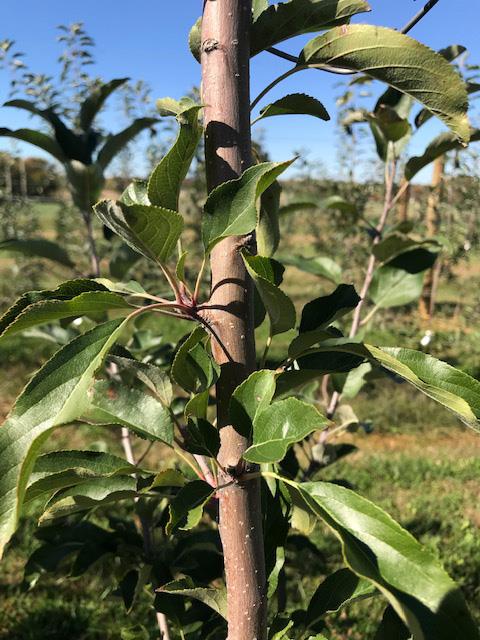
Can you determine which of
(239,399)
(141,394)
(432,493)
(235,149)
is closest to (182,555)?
(141,394)

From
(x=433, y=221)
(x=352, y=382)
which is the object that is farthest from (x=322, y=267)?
(x=433, y=221)

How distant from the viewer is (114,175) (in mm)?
9031

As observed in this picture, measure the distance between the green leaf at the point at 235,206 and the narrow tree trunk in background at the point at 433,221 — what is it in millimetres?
6432

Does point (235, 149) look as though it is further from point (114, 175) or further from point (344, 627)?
point (114, 175)

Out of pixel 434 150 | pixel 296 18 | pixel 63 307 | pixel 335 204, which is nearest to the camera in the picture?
pixel 63 307

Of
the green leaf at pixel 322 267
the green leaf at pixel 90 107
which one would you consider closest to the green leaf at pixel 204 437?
the green leaf at pixel 322 267

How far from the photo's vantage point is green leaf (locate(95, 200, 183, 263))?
59cm

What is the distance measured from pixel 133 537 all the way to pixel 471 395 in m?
1.18

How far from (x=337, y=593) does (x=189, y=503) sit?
13.2 inches

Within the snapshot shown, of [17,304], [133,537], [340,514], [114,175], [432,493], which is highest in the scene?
[114,175]

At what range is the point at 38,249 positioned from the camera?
1466 millimetres

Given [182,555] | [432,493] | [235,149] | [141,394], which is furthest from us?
[432,493]

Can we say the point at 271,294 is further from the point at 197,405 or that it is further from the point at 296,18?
the point at 296,18

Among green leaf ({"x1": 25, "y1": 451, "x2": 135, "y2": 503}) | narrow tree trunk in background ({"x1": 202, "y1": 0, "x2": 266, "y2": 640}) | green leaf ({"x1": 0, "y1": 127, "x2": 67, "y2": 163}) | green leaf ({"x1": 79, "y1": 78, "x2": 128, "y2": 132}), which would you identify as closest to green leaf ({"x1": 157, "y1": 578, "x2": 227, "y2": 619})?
narrow tree trunk in background ({"x1": 202, "y1": 0, "x2": 266, "y2": 640})
